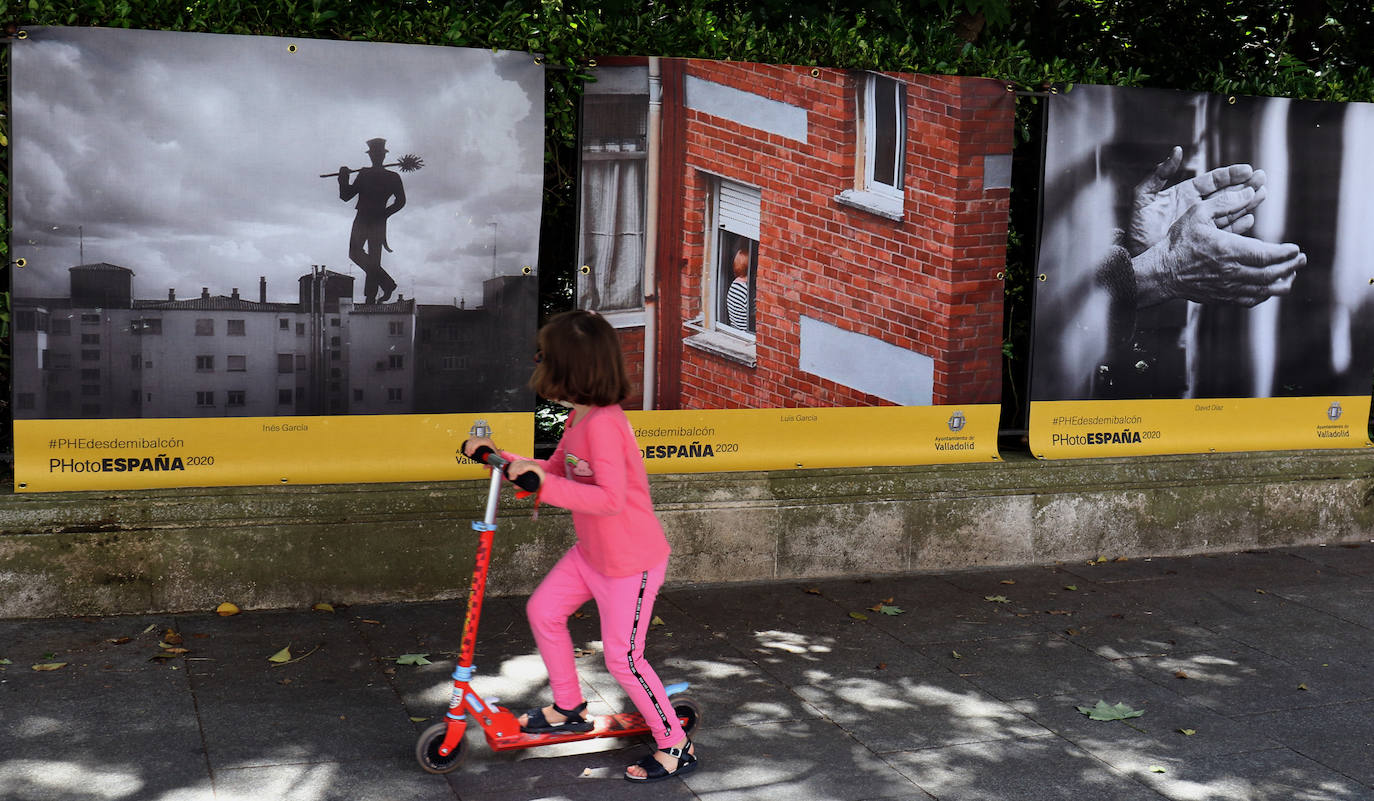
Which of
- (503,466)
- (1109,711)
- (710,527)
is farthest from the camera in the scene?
(710,527)

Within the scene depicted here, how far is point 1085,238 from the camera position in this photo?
7.59 metres

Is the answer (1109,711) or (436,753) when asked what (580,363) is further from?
(1109,711)

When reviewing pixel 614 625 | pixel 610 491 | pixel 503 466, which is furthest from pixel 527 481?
pixel 614 625

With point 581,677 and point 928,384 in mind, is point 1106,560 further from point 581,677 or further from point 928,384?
point 581,677

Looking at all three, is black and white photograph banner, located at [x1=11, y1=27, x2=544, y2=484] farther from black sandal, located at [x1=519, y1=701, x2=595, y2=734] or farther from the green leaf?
the green leaf

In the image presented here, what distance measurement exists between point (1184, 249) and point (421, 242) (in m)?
4.29

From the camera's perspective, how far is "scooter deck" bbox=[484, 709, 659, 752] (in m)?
4.64

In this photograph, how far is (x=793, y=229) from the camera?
7.00 metres

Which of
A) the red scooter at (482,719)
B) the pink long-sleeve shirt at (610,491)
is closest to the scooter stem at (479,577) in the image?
the red scooter at (482,719)

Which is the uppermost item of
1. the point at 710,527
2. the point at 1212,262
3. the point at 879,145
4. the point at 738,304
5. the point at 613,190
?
the point at 879,145

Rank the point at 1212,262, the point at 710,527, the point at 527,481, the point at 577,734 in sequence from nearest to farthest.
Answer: the point at 527,481 < the point at 577,734 < the point at 710,527 < the point at 1212,262

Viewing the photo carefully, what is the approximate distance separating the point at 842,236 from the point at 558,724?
10.7ft

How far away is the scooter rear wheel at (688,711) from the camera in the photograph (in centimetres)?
486

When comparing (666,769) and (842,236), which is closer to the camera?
(666,769)
